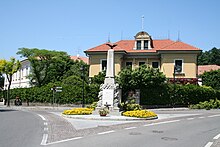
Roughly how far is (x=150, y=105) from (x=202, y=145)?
2644 centimetres

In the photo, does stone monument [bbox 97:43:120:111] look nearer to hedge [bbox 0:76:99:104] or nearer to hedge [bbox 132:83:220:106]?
hedge [bbox 132:83:220:106]

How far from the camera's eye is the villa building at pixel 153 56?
4275cm

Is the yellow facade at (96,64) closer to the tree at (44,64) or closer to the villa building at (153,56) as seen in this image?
the villa building at (153,56)

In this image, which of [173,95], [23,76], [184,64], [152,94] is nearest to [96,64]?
[152,94]

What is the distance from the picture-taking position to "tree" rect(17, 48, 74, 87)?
49.8 metres

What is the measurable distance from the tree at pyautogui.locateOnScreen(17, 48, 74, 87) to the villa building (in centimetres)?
938

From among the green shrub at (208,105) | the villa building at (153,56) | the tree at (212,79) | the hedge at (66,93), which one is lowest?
the green shrub at (208,105)

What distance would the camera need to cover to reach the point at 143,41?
45.6 m

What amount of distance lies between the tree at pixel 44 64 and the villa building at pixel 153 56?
30.8ft

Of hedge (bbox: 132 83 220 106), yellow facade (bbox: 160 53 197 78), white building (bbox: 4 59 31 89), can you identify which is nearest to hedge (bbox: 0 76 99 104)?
hedge (bbox: 132 83 220 106)

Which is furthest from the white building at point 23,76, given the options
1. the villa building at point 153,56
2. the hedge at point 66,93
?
the villa building at point 153,56

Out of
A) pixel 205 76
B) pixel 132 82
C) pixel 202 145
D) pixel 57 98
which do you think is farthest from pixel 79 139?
pixel 205 76

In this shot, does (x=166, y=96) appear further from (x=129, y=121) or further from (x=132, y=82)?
(x=129, y=121)

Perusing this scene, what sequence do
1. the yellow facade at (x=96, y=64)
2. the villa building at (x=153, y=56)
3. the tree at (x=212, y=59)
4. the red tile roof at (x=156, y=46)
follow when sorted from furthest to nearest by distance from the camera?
the tree at (x=212, y=59), the yellow facade at (x=96, y=64), the red tile roof at (x=156, y=46), the villa building at (x=153, y=56)
